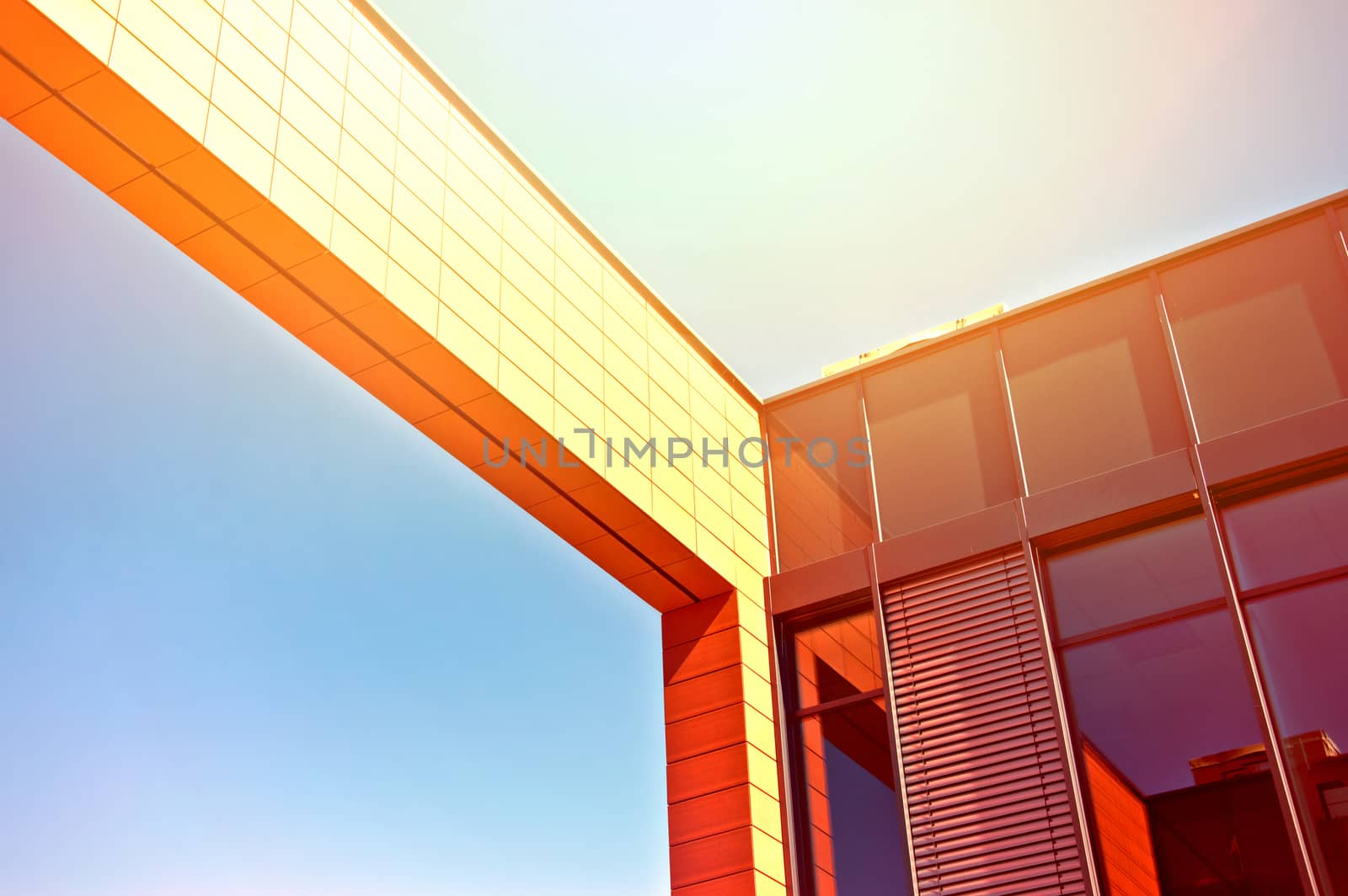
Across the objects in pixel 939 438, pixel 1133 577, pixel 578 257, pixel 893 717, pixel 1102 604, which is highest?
pixel 578 257

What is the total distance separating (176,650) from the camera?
52.6ft

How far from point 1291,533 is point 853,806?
329cm

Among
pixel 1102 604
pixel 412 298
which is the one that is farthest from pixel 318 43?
pixel 1102 604

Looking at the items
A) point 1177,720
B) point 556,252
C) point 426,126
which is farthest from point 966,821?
point 426,126

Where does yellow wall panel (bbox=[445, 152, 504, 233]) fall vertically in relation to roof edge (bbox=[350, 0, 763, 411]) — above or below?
below

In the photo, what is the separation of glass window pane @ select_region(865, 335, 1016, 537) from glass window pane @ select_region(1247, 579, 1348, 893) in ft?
6.52

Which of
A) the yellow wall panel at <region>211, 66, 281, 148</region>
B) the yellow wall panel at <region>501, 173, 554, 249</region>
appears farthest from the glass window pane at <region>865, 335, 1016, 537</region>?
the yellow wall panel at <region>211, 66, 281, 148</region>

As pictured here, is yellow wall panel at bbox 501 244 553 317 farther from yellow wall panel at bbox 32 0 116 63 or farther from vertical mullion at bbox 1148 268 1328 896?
vertical mullion at bbox 1148 268 1328 896

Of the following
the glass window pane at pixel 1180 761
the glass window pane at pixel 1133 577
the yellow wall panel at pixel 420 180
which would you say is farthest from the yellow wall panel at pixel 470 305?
the glass window pane at pixel 1180 761

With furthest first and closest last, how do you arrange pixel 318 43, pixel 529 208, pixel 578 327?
1. pixel 578 327
2. pixel 529 208
3. pixel 318 43

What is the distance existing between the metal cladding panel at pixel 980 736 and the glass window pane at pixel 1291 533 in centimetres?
134

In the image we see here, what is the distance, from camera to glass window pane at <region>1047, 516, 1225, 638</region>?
7824 mm

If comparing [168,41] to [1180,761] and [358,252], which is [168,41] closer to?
[358,252]

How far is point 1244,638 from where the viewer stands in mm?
7367
